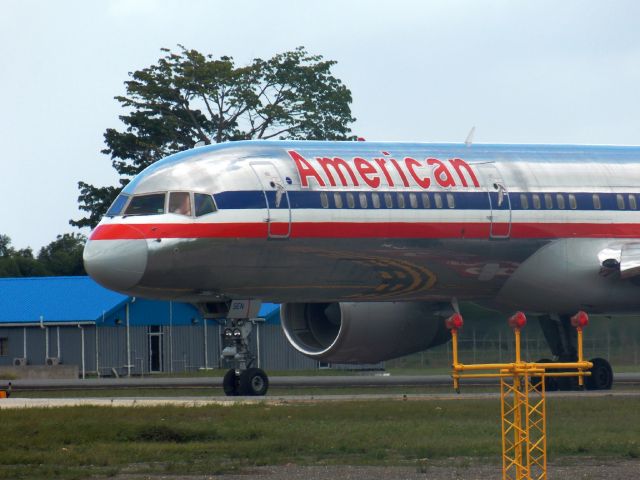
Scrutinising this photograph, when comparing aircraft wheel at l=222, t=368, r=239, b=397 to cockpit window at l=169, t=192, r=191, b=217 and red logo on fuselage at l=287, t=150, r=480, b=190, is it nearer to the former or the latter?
cockpit window at l=169, t=192, r=191, b=217

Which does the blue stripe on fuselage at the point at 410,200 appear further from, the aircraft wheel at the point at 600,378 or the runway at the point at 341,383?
the runway at the point at 341,383

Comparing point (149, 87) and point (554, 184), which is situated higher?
point (149, 87)

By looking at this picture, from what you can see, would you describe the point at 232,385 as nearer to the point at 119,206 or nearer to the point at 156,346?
the point at 119,206

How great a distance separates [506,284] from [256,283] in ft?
20.3

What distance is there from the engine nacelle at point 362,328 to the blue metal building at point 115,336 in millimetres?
28454

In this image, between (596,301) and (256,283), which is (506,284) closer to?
(596,301)

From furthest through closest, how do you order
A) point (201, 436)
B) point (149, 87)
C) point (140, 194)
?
point (149, 87) → point (140, 194) → point (201, 436)

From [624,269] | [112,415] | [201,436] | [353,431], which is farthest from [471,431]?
[624,269]

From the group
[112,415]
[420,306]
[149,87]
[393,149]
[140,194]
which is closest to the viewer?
[112,415]

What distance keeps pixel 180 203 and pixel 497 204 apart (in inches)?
286

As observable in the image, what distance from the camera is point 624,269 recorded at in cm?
3447

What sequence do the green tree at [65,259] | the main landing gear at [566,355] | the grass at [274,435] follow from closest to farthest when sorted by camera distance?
the grass at [274,435] < the main landing gear at [566,355] < the green tree at [65,259]

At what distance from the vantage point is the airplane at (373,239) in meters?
31.8

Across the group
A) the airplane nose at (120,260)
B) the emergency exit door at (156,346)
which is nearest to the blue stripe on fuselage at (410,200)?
the airplane nose at (120,260)
